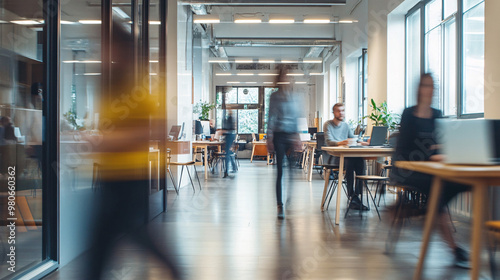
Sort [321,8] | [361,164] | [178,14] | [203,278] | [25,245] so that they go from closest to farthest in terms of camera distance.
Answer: [203,278] < [25,245] < [361,164] < [178,14] < [321,8]

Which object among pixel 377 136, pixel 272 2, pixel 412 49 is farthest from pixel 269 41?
pixel 377 136

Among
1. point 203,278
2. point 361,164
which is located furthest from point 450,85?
point 203,278

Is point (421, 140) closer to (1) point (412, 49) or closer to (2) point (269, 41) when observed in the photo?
(1) point (412, 49)

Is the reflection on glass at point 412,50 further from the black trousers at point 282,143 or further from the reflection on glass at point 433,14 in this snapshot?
the black trousers at point 282,143

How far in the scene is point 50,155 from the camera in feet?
8.42

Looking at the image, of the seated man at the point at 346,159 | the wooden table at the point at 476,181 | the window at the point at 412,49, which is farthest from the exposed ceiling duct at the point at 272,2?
the wooden table at the point at 476,181

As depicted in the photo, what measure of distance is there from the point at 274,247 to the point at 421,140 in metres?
1.44

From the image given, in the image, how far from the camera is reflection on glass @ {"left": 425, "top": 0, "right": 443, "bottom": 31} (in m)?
5.89

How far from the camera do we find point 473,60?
15.5ft

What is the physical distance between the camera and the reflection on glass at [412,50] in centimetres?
680

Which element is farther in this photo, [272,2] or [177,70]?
[272,2]

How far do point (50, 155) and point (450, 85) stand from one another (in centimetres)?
533

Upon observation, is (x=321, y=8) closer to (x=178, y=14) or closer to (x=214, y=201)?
(x=178, y=14)

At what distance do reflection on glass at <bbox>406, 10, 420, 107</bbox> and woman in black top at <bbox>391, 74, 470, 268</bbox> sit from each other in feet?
13.8
